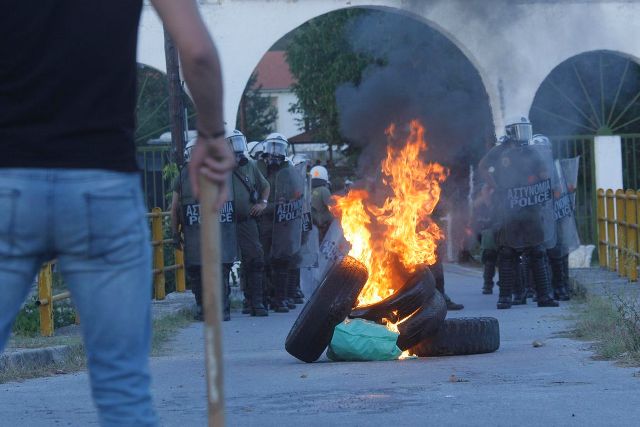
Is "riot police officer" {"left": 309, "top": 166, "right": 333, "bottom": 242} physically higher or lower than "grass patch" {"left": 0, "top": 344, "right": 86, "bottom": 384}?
higher

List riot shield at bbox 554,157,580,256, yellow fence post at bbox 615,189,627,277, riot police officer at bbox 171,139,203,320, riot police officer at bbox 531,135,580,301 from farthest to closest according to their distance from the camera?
1. yellow fence post at bbox 615,189,627,277
2. riot shield at bbox 554,157,580,256
3. riot police officer at bbox 531,135,580,301
4. riot police officer at bbox 171,139,203,320

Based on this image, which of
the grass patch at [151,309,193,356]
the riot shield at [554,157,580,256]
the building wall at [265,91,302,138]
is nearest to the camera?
the grass patch at [151,309,193,356]

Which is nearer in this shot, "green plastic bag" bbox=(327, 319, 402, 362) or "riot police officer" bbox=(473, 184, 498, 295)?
"green plastic bag" bbox=(327, 319, 402, 362)

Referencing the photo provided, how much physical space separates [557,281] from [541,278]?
3.67 ft

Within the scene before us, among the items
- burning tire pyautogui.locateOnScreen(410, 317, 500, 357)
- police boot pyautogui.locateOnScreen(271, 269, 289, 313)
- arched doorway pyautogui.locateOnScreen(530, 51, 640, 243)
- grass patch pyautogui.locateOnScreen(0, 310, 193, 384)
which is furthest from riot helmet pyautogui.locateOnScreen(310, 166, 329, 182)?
burning tire pyautogui.locateOnScreen(410, 317, 500, 357)

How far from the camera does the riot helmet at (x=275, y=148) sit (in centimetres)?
1516

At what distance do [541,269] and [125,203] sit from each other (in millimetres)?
11401

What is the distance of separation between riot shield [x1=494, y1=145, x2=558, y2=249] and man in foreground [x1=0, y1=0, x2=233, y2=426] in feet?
36.6

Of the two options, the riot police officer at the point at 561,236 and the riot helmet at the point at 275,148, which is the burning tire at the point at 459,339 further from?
the riot helmet at the point at 275,148

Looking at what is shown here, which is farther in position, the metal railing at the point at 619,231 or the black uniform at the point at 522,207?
the metal railing at the point at 619,231

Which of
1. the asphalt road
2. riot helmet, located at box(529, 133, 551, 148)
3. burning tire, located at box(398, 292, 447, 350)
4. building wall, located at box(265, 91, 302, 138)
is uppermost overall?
building wall, located at box(265, 91, 302, 138)

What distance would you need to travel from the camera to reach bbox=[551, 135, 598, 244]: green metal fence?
21250 mm

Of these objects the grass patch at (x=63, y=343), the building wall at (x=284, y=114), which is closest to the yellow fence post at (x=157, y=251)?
the grass patch at (x=63, y=343)

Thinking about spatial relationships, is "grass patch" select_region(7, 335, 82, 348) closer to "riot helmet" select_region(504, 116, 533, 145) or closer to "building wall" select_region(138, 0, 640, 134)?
"riot helmet" select_region(504, 116, 533, 145)
